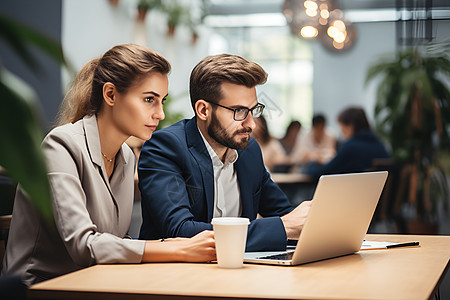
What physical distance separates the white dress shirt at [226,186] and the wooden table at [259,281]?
558 millimetres

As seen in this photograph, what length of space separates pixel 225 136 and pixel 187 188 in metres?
0.21

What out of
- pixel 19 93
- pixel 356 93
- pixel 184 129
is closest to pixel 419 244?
pixel 184 129

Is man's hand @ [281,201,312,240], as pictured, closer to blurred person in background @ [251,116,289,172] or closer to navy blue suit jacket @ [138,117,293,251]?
navy blue suit jacket @ [138,117,293,251]

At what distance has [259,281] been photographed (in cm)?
113

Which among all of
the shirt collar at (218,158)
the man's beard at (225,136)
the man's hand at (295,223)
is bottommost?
the man's hand at (295,223)

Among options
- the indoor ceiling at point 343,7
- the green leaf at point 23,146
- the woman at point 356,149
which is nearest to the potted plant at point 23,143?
the green leaf at point 23,146

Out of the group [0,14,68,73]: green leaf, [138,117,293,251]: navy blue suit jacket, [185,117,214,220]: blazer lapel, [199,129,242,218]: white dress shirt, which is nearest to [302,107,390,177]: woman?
[138,117,293,251]: navy blue suit jacket

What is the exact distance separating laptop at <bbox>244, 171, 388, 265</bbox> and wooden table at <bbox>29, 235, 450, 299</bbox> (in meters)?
0.04

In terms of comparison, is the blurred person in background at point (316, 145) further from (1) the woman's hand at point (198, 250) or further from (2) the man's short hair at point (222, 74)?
(1) the woman's hand at point (198, 250)

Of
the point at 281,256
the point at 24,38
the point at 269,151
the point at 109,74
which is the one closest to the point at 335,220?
the point at 281,256

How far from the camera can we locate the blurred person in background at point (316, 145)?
7914 millimetres

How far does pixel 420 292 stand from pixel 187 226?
729 mm

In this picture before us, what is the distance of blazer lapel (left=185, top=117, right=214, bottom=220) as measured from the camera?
71.5 inches

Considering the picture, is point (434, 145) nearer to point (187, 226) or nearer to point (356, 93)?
point (187, 226)
